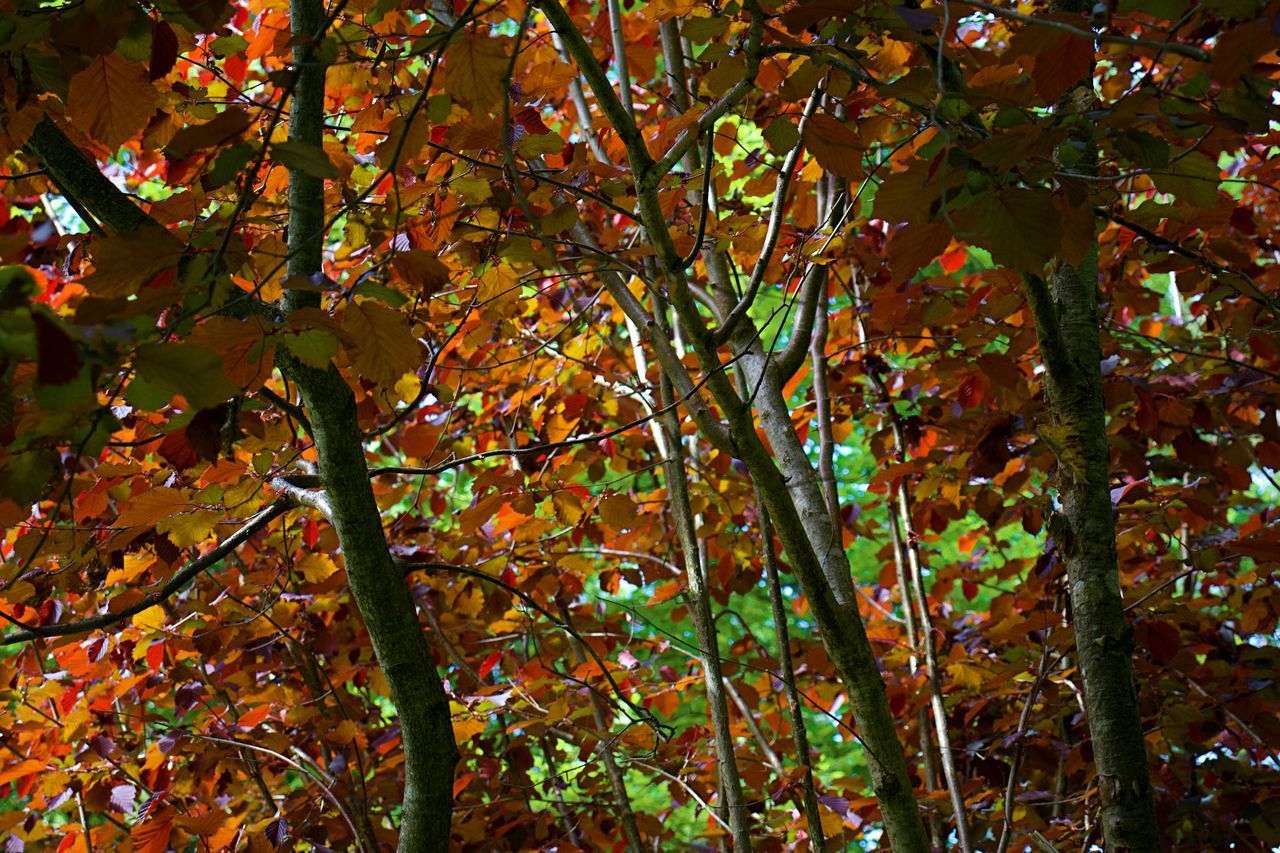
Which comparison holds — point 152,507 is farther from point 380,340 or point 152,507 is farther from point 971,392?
point 971,392

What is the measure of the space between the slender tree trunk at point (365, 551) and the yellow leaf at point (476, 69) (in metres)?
0.16

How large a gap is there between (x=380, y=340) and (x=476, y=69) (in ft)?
1.04

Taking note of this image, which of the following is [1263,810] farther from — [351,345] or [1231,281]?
[351,345]

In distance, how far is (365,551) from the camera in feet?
3.55

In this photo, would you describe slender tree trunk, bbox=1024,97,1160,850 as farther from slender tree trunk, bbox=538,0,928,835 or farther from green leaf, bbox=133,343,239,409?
green leaf, bbox=133,343,239,409

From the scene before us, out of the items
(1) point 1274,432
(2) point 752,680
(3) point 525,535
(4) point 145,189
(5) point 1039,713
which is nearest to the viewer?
(3) point 525,535

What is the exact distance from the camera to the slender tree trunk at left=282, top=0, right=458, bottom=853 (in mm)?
1060

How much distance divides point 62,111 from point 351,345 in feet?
2.30

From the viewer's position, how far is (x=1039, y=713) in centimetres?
253

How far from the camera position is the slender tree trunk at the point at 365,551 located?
1060mm

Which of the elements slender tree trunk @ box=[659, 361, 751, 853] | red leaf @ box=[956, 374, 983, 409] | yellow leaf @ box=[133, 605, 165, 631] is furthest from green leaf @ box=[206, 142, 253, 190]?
red leaf @ box=[956, 374, 983, 409]

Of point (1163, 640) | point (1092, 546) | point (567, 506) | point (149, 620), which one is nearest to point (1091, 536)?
point (1092, 546)

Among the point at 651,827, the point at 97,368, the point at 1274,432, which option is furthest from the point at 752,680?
the point at 97,368

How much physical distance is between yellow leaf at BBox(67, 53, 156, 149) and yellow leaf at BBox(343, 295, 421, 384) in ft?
1.16
